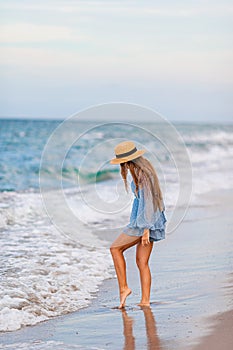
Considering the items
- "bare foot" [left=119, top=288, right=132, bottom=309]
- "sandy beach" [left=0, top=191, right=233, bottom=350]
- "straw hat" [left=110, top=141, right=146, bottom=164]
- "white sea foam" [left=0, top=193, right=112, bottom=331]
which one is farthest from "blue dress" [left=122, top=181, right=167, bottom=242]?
"white sea foam" [left=0, top=193, right=112, bottom=331]

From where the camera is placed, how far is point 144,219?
231 inches

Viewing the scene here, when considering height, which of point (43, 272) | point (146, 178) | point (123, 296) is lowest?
point (123, 296)

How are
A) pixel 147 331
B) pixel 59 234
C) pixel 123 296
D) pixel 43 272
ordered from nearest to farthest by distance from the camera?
pixel 147 331 → pixel 123 296 → pixel 43 272 → pixel 59 234

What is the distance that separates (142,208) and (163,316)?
92 centimetres

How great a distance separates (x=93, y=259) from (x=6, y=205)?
215 inches

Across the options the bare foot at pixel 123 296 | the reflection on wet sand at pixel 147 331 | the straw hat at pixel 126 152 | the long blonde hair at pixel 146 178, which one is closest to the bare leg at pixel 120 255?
the bare foot at pixel 123 296

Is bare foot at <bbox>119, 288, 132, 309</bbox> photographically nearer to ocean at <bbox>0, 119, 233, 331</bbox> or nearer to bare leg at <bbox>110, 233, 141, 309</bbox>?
bare leg at <bbox>110, 233, 141, 309</bbox>

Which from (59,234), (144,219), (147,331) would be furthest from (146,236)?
(59,234)

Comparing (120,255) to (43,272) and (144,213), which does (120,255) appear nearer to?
(144,213)

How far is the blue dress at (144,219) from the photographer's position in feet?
19.2

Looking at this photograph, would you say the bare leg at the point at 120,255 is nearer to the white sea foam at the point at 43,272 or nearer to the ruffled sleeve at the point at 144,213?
the ruffled sleeve at the point at 144,213

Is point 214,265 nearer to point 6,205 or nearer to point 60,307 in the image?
point 60,307

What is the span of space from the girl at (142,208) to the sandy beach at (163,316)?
363mm

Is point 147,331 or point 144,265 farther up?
point 144,265
